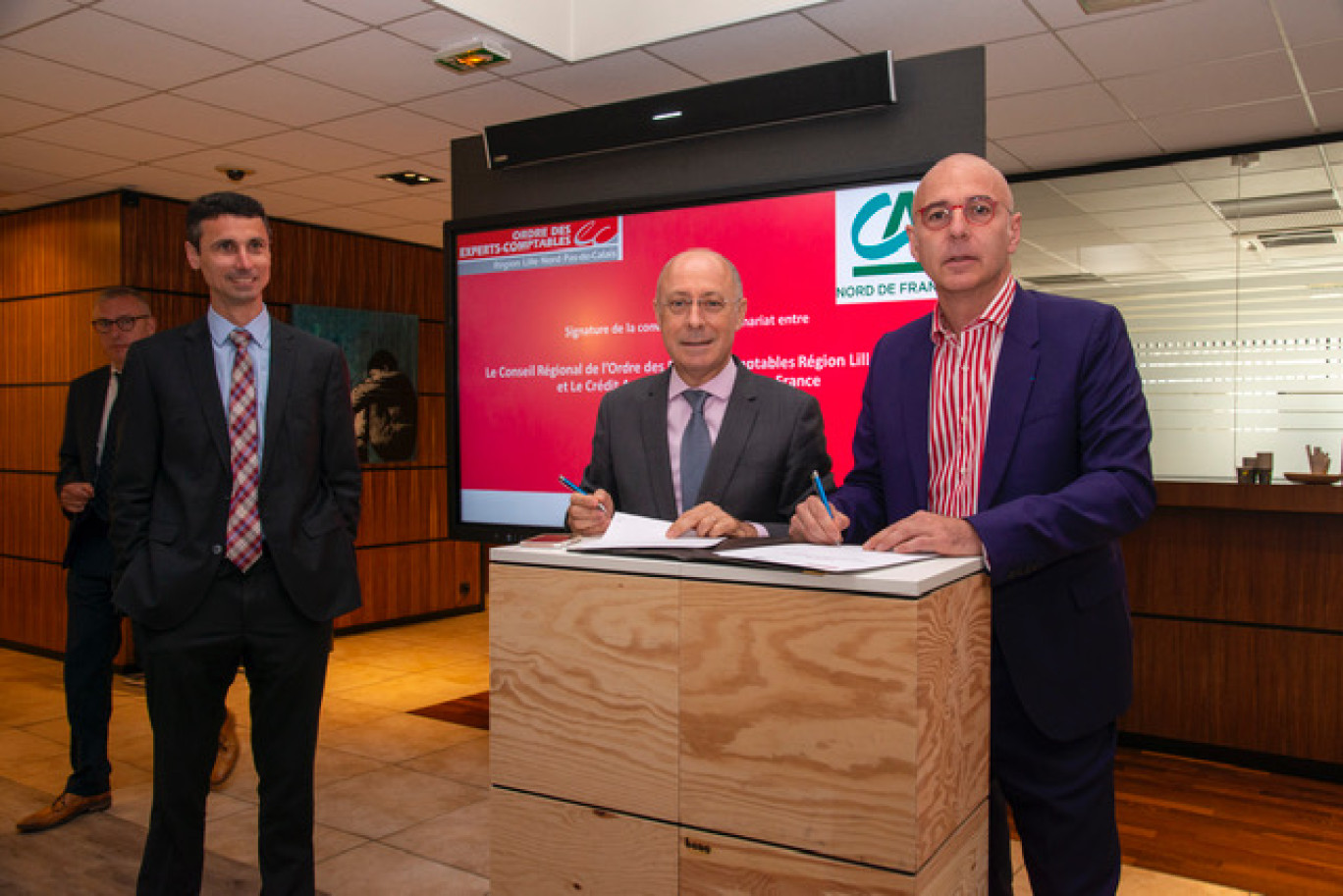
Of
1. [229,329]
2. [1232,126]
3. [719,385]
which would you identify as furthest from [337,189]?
[1232,126]

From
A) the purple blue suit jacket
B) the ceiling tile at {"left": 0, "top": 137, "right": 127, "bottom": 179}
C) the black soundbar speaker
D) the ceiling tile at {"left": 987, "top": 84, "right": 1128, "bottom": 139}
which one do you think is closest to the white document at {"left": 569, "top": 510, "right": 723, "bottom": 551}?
the purple blue suit jacket

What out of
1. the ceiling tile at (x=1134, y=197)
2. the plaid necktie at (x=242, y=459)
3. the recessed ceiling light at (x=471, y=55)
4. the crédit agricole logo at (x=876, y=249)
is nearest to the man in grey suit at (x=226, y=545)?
the plaid necktie at (x=242, y=459)

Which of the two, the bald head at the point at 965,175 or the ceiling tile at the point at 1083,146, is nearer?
the bald head at the point at 965,175

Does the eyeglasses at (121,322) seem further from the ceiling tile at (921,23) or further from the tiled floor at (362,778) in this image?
the ceiling tile at (921,23)

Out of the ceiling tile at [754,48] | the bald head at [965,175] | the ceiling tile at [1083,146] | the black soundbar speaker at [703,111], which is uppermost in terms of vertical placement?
the ceiling tile at [1083,146]

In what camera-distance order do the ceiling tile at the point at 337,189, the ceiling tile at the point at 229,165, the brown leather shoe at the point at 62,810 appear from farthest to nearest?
the ceiling tile at the point at 337,189 → the ceiling tile at the point at 229,165 → the brown leather shoe at the point at 62,810

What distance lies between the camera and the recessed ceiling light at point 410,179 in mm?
5891

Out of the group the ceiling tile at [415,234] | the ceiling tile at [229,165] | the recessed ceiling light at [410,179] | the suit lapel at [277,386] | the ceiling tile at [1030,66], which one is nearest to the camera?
the suit lapel at [277,386]

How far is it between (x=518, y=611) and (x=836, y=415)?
83.6 inches

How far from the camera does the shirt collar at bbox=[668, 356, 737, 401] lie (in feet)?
7.42

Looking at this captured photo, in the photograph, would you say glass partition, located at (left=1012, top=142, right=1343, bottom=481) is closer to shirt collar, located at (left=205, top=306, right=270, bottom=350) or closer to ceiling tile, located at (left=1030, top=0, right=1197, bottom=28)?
ceiling tile, located at (left=1030, top=0, right=1197, bottom=28)

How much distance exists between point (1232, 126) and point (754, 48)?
281 centimetres

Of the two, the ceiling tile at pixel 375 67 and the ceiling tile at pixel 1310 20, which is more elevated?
the ceiling tile at pixel 1310 20

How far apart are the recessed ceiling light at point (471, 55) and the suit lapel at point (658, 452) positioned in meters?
2.35
